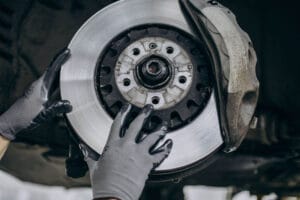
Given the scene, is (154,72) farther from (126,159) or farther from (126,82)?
(126,159)

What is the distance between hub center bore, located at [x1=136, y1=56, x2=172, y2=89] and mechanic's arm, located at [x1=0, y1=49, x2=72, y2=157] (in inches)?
5.9

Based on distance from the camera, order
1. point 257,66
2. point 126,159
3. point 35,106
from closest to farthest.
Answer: point 126,159 → point 35,106 → point 257,66

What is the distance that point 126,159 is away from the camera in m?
1.11

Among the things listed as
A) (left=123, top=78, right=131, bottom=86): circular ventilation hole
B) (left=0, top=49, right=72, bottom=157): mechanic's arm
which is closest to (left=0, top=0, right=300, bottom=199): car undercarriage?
(left=0, top=49, right=72, bottom=157): mechanic's arm

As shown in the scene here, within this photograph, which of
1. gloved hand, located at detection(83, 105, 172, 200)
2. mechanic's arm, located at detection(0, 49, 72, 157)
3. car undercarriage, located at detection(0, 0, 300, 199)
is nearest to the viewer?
gloved hand, located at detection(83, 105, 172, 200)

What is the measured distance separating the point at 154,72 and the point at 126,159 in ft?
0.54

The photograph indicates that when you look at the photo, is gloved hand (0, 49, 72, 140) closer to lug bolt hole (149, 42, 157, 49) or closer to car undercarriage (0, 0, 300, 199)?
car undercarriage (0, 0, 300, 199)

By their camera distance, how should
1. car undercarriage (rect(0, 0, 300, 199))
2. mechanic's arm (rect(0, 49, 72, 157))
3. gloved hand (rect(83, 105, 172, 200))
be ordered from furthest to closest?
car undercarriage (rect(0, 0, 300, 199)), mechanic's arm (rect(0, 49, 72, 157)), gloved hand (rect(83, 105, 172, 200))

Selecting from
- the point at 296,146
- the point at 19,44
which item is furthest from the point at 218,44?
the point at 19,44

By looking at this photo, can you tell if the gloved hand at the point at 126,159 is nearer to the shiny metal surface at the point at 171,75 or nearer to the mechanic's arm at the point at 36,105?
the shiny metal surface at the point at 171,75

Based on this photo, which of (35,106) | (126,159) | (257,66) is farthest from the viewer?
(257,66)

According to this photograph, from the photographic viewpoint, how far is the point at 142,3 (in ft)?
3.82

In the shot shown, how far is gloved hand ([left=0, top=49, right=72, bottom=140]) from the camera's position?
47.3 inches

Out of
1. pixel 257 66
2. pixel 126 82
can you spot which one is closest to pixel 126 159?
pixel 126 82
